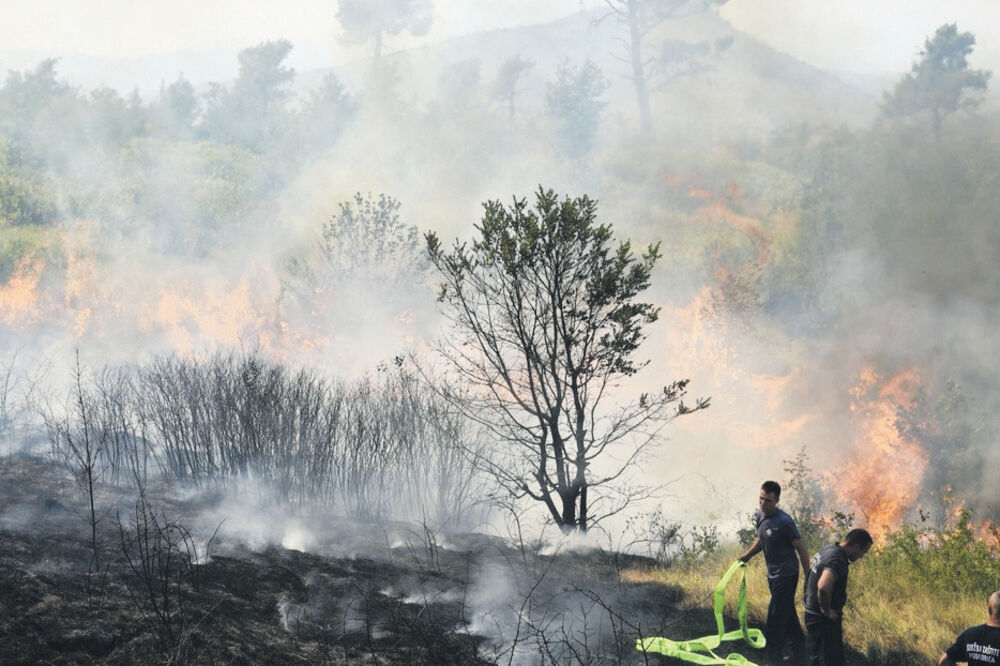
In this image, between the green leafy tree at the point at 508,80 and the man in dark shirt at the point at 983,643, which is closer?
the man in dark shirt at the point at 983,643

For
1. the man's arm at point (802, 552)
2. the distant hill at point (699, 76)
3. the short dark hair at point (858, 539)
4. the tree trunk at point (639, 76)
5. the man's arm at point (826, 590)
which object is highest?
the distant hill at point (699, 76)

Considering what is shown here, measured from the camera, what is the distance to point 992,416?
27141 mm

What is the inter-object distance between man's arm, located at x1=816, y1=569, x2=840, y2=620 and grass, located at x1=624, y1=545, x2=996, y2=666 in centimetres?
238

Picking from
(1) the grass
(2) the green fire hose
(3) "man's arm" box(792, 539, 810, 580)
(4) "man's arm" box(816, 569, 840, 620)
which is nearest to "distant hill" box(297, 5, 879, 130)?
(1) the grass

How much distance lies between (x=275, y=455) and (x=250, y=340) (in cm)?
1669

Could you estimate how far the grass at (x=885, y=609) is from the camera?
30.6 ft

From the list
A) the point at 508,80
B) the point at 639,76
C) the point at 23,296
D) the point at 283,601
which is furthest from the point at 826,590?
the point at 508,80

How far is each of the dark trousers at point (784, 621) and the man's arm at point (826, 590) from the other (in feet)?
3.54

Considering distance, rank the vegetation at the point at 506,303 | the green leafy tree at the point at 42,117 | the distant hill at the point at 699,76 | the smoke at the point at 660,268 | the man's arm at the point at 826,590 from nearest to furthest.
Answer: the man's arm at the point at 826,590
the vegetation at the point at 506,303
the smoke at the point at 660,268
the green leafy tree at the point at 42,117
the distant hill at the point at 699,76

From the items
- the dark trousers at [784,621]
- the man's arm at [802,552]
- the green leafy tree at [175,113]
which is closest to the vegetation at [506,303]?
the green leafy tree at [175,113]

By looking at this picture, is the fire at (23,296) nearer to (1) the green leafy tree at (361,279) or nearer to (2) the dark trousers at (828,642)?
(1) the green leafy tree at (361,279)

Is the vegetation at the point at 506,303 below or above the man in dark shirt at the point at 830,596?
above

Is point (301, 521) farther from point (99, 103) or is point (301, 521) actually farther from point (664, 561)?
point (99, 103)

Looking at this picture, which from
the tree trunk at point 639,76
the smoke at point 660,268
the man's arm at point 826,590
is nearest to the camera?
the man's arm at point 826,590
